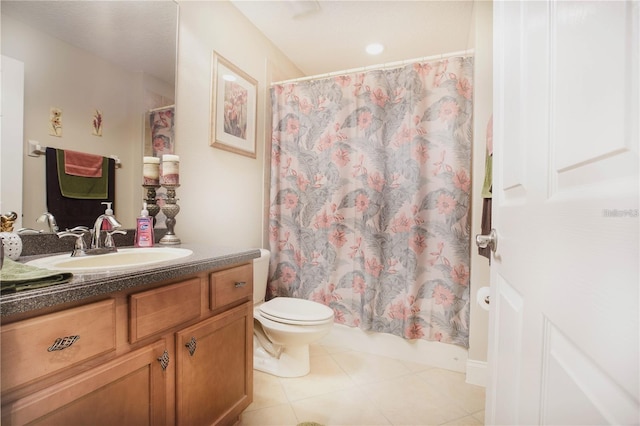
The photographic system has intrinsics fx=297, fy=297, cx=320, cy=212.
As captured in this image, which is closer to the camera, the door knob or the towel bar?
the door knob

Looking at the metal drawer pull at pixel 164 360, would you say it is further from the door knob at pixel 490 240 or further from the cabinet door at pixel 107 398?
the door knob at pixel 490 240

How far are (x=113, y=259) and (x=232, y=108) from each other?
3.96ft

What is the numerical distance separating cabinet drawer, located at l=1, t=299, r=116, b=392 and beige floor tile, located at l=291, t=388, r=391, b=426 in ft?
3.46

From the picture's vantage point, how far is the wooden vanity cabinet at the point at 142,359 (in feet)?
2.08

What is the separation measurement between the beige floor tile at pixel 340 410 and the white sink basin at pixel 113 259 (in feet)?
3.23

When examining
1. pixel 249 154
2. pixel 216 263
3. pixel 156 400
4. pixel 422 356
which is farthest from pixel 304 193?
pixel 156 400

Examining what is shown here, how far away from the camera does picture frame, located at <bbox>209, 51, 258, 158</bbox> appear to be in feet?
6.01

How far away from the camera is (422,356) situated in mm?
1942

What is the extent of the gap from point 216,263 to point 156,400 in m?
0.45

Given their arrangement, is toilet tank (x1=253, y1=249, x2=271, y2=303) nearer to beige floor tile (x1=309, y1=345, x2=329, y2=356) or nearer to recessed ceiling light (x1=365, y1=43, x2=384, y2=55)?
beige floor tile (x1=309, y1=345, x2=329, y2=356)

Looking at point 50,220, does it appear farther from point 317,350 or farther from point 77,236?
A: point 317,350

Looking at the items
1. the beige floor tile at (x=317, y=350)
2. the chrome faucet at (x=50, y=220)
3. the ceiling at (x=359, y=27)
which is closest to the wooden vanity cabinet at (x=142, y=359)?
the chrome faucet at (x=50, y=220)

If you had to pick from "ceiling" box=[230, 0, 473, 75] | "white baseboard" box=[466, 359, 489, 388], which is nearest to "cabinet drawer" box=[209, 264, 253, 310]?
"white baseboard" box=[466, 359, 489, 388]

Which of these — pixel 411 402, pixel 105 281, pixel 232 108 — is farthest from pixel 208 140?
pixel 411 402
